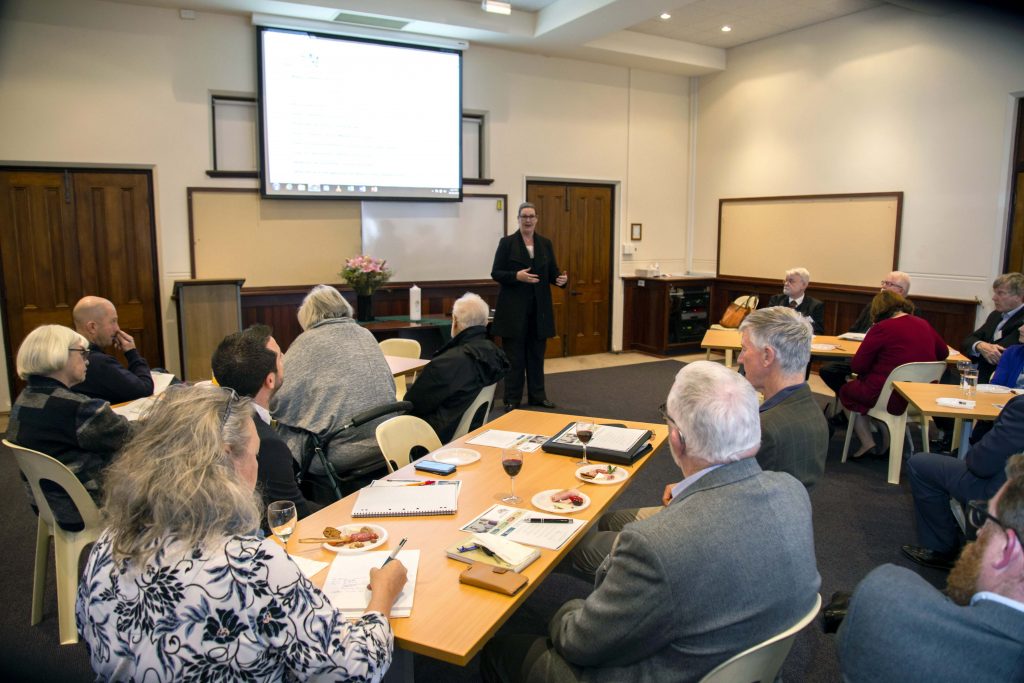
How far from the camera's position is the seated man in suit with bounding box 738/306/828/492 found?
2.32m

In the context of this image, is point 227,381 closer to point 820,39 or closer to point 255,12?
point 255,12

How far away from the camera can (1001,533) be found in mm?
1307

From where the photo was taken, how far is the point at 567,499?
221cm

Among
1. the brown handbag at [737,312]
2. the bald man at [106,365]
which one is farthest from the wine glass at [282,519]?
the brown handbag at [737,312]

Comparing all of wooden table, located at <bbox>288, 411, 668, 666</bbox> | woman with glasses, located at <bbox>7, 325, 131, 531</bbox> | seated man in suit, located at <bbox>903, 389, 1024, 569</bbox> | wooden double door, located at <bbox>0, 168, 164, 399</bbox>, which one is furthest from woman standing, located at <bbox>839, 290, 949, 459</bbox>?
wooden double door, located at <bbox>0, 168, 164, 399</bbox>

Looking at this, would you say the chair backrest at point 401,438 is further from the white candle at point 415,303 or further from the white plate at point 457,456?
the white candle at point 415,303

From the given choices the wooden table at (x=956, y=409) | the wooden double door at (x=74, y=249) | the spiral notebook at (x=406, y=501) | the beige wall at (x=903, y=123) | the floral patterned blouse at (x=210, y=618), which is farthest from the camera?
the beige wall at (x=903, y=123)

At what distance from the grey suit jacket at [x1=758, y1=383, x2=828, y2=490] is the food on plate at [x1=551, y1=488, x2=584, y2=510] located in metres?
0.66

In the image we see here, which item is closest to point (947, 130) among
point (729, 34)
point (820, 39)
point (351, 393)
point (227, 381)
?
point (820, 39)

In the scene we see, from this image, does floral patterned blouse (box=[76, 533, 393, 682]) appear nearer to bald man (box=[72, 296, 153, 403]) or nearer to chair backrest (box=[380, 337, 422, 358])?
bald man (box=[72, 296, 153, 403])

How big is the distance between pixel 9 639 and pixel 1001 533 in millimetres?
3275

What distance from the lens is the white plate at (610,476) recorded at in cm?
238

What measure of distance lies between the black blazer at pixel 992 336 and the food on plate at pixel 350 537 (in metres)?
4.55

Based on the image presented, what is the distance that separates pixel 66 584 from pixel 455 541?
1767 mm
